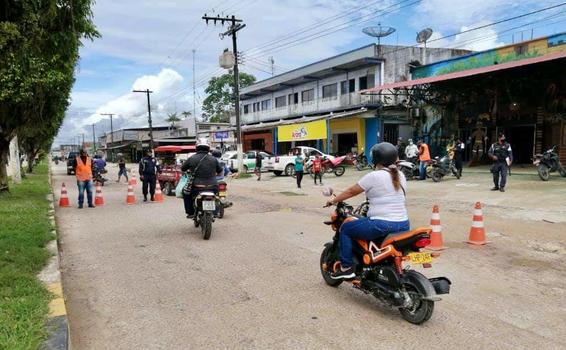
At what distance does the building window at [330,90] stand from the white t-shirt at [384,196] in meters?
31.4

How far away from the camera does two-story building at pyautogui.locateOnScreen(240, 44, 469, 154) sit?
3038 centimetres

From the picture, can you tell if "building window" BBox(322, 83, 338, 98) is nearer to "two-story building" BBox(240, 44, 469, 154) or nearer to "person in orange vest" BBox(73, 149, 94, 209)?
"two-story building" BBox(240, 44, 469, 154)

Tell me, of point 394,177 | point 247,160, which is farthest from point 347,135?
point 394,177

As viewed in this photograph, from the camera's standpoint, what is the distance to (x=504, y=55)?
76.4 feet

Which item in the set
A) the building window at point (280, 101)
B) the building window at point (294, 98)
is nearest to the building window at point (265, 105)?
the building window at point (280, 101)

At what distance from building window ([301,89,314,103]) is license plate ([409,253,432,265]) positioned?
113ft

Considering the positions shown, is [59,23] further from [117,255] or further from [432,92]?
[432,92]

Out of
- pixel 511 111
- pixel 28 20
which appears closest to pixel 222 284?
pixel 28 20

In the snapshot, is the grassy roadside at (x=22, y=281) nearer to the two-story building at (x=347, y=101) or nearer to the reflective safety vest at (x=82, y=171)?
the reflective safety vest at (x=82, y=171)

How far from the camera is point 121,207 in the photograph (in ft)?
45.9

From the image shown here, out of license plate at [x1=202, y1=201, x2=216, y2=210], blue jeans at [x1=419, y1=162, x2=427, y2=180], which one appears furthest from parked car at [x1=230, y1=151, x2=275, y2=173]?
license plate at [x1=202, y1=201, x2=216, y2=210]

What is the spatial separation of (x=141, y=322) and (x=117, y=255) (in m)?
3.14

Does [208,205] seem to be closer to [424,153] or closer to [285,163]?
[424,153]

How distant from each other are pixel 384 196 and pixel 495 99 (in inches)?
889
